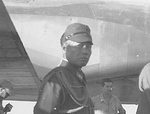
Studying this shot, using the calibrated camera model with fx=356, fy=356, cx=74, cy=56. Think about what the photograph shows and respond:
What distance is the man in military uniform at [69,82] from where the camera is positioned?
1.99 m

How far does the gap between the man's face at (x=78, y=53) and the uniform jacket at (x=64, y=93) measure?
5cm

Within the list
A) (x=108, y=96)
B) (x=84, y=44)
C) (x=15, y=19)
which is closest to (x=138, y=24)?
(x=108, y=96)

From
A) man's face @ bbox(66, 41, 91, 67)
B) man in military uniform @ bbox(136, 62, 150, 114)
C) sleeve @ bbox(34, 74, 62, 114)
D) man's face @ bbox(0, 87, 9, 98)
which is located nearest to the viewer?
sleeve @ bbox(34, 74, 62, 114)

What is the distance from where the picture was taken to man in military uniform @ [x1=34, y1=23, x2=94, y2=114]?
6.53 ft

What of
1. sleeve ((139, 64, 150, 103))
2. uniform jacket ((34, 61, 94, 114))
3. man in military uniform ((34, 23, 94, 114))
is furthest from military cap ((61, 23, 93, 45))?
sleeve ((139, 64, 150, 103))

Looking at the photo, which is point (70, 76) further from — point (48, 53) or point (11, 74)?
point (11, 74)

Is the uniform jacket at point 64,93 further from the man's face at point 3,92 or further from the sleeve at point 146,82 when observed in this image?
the man's face at point 3,92

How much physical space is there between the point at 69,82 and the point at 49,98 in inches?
7.1

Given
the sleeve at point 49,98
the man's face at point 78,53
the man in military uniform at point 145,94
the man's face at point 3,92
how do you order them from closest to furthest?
the sleeve at point 49,98 → the man's face at point 78,53 → the man in military uniform at point 145,94 → the man's face at point 3,92

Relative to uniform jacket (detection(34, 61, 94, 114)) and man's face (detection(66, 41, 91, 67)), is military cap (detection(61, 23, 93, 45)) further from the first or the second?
uniform jacket (detection(34, 61, 94, 114))

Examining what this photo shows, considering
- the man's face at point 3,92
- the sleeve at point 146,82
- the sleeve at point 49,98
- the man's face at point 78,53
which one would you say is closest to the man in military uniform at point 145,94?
the sleeve at point 146,82

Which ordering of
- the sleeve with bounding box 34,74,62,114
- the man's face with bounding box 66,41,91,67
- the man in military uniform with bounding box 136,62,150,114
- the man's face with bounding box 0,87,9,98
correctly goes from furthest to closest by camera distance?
the man's face with bounding box 0,87,9,98, the man in military uniform with bounding box 136,62,150,114, the man's face with bounding box 66,41,91,67, the sleeve with bounding box 34,74,62,114

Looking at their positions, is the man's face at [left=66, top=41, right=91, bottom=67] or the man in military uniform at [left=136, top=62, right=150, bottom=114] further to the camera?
the man in military uniform at [left=136, top=62, right=150, bottom=114]

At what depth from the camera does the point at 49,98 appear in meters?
1.98
